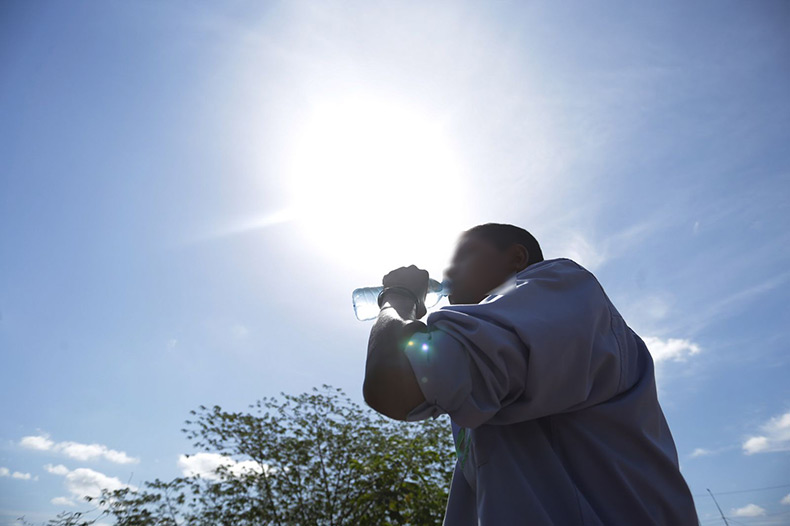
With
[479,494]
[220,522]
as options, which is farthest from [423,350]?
[220,522]

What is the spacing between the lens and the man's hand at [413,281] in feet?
5.28

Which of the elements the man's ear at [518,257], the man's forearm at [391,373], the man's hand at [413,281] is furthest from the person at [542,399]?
the man's ear at [518,257]

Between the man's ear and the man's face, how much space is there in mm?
20

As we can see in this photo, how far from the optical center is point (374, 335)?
4.02 ft

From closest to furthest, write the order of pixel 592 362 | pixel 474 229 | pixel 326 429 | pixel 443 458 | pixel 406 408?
pixel 406 408, pixel 592 362, pixel 474 229, pixel 443 458, pixel 326 429

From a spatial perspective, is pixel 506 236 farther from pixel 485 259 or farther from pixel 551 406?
pixel 551 406

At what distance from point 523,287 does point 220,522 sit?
39.2 ft

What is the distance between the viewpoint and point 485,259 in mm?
1767

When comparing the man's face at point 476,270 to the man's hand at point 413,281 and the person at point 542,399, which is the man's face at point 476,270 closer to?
the man's hand at point 413,281

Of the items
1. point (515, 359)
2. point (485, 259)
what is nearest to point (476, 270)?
point (485, 259)

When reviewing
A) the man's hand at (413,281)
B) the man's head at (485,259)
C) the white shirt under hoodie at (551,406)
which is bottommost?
the white shirt under hoodie at (551,406)

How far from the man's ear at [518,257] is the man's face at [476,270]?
0.02m

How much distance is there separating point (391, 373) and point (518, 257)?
941mm

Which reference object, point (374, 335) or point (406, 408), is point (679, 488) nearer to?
point (406, 408)
